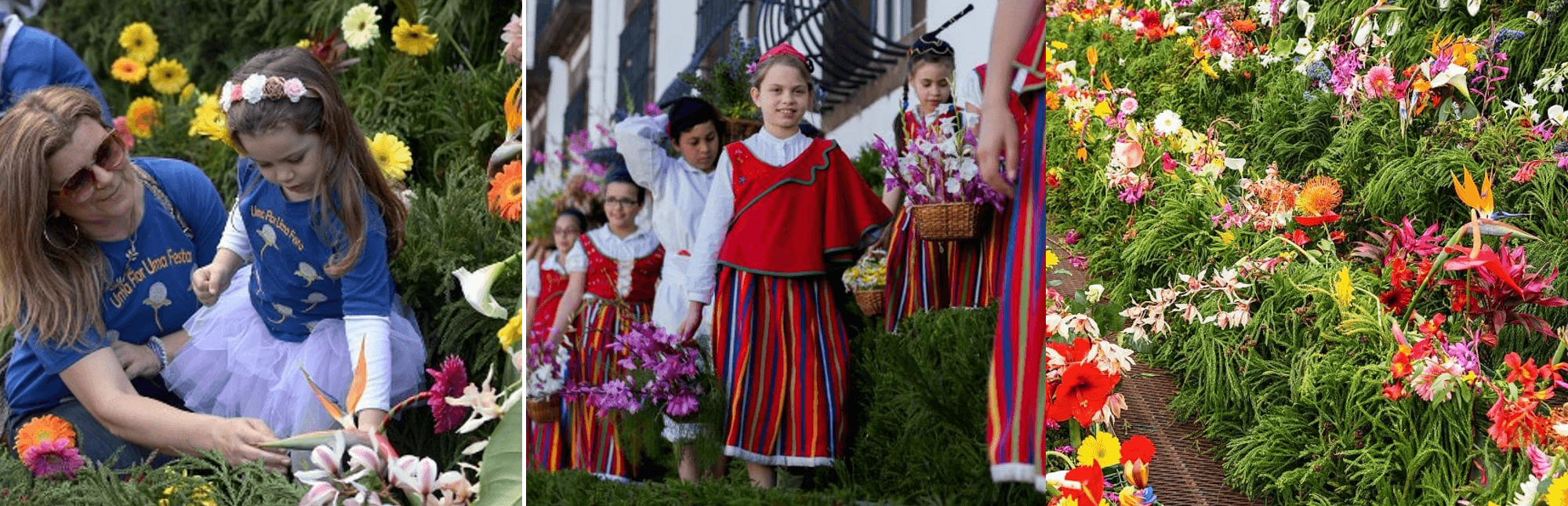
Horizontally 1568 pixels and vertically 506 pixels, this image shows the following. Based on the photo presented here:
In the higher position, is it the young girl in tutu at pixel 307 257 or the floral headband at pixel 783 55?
the floral headband at pixel 783 55

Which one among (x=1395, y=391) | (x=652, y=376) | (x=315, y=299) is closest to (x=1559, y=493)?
(x=1395, y=391)

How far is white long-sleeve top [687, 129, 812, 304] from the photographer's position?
250cm

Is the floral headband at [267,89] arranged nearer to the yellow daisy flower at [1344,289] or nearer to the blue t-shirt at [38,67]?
the blue t-shirt at [38,67]

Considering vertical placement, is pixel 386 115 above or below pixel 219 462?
above

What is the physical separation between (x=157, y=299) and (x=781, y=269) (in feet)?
4.71

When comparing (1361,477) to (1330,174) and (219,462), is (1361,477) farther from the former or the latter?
(219,462)

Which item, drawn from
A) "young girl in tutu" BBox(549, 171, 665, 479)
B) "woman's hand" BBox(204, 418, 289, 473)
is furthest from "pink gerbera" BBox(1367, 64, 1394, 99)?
"woman's hand" BBox(204, 418, 289, 473)

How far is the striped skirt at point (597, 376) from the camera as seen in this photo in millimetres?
2799

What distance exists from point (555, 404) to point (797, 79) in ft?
2.76

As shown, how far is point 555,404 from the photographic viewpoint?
114 inches

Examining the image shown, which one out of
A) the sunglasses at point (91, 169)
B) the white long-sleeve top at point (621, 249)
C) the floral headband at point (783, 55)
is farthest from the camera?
the sunglasses at point (91, 169)

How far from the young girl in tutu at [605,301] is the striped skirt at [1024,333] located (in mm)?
735

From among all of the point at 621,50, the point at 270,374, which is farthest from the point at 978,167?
the point at 270,374

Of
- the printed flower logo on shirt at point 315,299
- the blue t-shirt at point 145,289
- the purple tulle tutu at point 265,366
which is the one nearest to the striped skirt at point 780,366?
the purple tulle tutu at point 265,366
